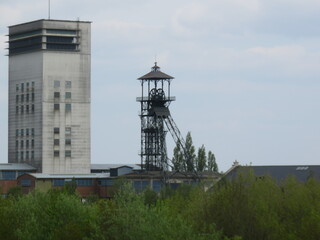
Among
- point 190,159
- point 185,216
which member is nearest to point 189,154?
point 190,159

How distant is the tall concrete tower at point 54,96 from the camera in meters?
166

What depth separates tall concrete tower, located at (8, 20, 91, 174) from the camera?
166375 mm

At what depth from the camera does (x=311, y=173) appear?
117875 millimetres

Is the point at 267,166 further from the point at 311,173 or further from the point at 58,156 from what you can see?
the point at 58,156

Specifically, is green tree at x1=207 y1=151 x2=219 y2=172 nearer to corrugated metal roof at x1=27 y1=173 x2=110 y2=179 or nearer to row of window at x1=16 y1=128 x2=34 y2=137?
corrugated metal roof at x1=27 y1=173 x2=110 y2=179

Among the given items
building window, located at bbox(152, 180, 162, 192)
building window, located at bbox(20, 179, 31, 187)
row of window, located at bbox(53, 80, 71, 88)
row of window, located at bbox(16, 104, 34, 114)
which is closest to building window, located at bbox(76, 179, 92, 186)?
building window, located at bbox(20, 179, 31, 187)

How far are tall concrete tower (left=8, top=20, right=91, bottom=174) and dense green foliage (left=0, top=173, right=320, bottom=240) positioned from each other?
79008mm

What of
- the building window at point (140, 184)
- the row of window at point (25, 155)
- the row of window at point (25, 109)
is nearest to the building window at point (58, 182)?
the building window at point (140, 184)

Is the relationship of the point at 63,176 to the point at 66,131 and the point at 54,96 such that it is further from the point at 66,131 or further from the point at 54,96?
the point at 54,96

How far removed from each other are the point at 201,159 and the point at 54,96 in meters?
30.0

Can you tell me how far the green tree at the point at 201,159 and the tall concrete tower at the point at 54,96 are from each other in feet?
69.0

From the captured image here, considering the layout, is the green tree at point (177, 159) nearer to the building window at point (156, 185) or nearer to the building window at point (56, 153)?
the building window at point (156, 185)

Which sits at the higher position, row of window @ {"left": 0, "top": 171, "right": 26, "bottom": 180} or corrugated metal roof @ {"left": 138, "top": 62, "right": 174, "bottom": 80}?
corrugated metal roof @ {"left": 138, "top": 62, "right": 174, "bottom": 80}

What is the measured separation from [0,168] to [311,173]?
63221 mm
